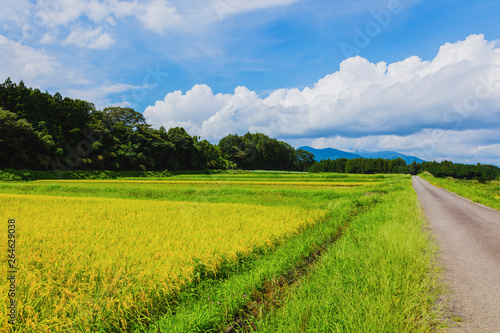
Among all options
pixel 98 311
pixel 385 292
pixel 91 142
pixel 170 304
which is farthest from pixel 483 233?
pixel 91 142

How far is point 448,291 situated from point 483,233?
654cm

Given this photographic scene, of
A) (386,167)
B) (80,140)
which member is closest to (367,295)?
(80,140)

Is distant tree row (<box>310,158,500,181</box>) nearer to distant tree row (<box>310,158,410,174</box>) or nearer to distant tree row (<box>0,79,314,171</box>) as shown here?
distant tree row (<box>310,158,410,174</box>)

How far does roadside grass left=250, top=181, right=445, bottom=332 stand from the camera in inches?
112

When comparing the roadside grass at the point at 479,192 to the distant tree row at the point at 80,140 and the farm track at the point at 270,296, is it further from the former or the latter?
the distant tree row at the point at 80,140

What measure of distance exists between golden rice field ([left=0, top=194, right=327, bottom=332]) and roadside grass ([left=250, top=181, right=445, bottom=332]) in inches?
69.4

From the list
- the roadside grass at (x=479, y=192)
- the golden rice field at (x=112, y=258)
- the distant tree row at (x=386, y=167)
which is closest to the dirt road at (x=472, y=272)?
the golden rice field at (x=112, y=258)

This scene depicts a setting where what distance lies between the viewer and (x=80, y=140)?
45.1 meters

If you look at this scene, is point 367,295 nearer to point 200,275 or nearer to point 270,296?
point 270,296

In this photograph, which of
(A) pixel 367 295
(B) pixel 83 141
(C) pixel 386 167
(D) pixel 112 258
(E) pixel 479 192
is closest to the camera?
(A) pixel 367 295

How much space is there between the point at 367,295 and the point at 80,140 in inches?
2128

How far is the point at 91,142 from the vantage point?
4503cm

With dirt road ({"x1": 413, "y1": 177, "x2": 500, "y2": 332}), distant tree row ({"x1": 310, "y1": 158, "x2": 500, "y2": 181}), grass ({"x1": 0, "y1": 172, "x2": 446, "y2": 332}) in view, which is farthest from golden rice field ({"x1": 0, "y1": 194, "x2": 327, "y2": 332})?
distant tree row ({"x1": 310, "y1": 158, "x2": 500, "y2": 181})

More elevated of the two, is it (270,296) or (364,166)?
(364,166)
